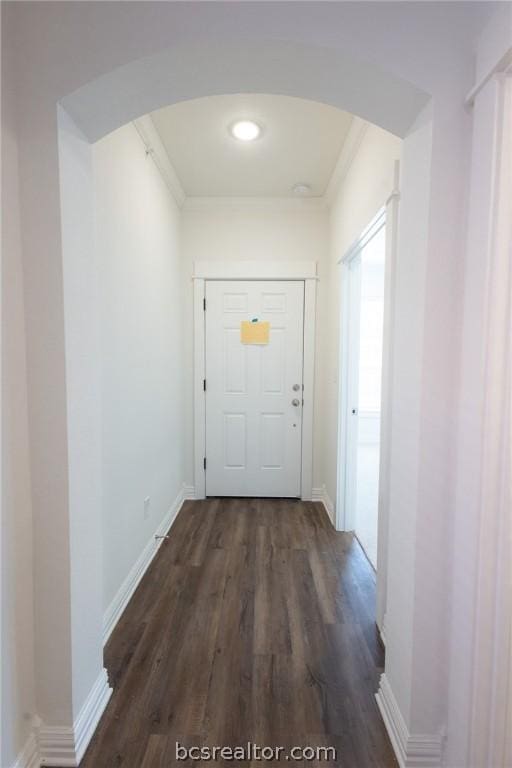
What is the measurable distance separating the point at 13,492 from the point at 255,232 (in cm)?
271

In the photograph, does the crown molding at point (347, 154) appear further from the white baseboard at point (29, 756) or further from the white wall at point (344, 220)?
the white baseboard at point (29, 756)

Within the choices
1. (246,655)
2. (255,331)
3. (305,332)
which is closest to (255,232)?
(255,331)

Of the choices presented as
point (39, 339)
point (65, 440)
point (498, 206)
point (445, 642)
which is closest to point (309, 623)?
point (445, 642)

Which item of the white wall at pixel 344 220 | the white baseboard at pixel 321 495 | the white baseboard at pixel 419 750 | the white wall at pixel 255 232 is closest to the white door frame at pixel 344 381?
the white wall at pixel 344 220

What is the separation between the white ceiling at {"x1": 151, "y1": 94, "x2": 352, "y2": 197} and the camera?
1.95 metres

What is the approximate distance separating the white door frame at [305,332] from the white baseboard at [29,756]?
7.07 ft

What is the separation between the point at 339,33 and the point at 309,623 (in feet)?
7.37

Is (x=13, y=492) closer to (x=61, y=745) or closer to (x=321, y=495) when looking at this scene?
(x=61, y=745)

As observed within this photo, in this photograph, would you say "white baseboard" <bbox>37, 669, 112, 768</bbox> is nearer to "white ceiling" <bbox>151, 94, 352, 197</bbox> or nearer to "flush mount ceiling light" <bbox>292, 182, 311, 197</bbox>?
"white ceiling" <bbox>151, 94, 352, 197</bbox>

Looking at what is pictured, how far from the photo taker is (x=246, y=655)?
157 centimetres

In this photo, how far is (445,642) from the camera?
3.70 ft

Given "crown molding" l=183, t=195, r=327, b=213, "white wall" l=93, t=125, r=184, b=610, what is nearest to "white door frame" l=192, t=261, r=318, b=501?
"white wall" l=93, t=125, r=184, b=610

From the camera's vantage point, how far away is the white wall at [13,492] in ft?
3.41

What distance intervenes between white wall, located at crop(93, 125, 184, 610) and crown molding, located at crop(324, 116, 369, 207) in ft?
3.95
